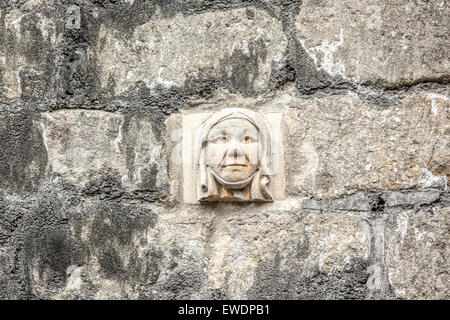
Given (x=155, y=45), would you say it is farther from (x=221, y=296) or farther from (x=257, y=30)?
(x=221, y=296)

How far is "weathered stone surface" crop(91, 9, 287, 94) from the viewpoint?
105 inches

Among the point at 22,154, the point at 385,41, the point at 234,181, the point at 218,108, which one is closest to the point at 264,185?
the point at 234,181

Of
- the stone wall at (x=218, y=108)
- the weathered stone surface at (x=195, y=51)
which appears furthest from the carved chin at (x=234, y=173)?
the weathered stone surface at (x=195, y=51)

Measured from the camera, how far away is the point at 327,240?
2.59 m

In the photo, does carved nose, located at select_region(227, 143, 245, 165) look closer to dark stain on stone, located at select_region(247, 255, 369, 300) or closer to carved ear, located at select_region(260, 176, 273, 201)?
carved ear, located at select_region(260, 176, 273, 201)

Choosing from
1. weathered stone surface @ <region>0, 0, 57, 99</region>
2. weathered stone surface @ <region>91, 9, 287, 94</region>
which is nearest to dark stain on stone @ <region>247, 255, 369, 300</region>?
weathered stone surface @ <region>91, 9, 287, 94</region>

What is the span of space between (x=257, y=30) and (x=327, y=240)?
26.2 inches

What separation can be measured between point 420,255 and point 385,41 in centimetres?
63

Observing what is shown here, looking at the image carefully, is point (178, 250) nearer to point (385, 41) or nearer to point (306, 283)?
point (306, 283)

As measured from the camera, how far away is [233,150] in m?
2.56

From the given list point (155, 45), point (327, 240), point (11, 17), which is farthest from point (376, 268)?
point (11, 17)

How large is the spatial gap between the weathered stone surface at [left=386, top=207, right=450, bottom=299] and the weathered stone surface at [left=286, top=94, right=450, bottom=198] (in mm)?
112

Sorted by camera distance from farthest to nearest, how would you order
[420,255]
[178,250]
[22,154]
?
Answer: [22,154] < [178,250] < [420,255]

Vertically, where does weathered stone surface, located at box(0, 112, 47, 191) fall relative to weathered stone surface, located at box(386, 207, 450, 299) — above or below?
above
